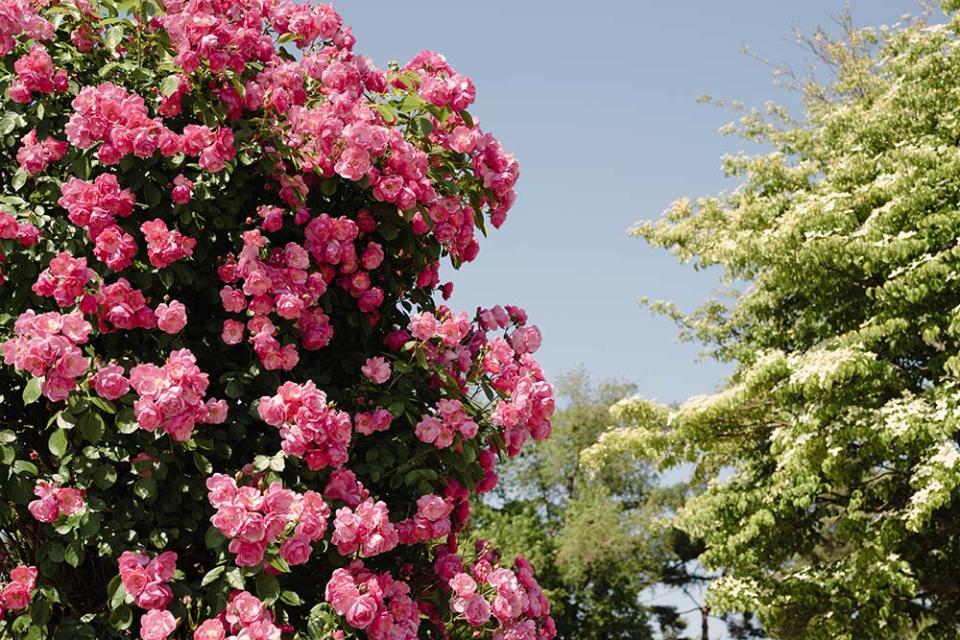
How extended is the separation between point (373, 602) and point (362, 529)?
26 centimetres

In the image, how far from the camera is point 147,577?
142 inches

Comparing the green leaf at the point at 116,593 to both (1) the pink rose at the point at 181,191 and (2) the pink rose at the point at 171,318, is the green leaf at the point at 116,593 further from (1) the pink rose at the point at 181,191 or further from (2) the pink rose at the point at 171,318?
(1) the pink rose at the point at 181,191

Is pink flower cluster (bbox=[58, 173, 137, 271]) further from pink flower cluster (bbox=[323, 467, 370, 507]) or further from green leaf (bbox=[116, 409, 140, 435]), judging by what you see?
pink flower cluster (bbox=[323, 467, 370, 507])

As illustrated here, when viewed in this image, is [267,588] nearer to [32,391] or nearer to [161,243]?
[32,391]

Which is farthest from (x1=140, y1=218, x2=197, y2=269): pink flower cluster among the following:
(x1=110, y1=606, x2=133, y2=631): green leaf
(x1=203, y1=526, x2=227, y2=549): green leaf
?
(x1=110, y1=606, x2=133, y2=631): green leaf

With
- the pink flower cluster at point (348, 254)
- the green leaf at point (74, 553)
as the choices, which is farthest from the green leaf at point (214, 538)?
the pink flower cluster at point (348, 254)

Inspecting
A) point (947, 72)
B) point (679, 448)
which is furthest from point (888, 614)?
point (947, 72)

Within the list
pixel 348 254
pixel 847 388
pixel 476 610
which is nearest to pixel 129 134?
pixel 348 254

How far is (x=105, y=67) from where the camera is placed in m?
4.19

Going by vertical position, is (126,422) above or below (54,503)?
above

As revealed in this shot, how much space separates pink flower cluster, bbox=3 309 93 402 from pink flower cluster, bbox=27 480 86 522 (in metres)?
0.33

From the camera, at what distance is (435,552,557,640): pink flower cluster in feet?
13.4

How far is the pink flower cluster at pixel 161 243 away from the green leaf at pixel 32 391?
585 mm

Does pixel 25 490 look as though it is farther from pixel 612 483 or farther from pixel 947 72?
pixel 612 483
